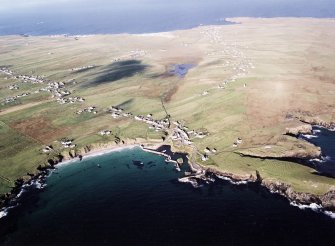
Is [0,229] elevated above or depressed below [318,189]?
below

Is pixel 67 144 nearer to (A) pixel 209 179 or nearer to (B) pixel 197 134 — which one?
(B) pixel 197 134

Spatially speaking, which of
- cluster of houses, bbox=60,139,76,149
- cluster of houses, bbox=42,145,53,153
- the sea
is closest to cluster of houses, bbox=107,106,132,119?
cluster of houses, bbox=60,139,76,149

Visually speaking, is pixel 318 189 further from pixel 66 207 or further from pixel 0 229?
pixel 0 229

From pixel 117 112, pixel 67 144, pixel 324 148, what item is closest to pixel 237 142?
pixel 324 148

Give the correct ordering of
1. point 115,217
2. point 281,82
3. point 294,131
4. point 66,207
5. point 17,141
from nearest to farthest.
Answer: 1. point 115,217
2. point 66,207
3. point 294,131
4. point 17,141
5. point 281,82

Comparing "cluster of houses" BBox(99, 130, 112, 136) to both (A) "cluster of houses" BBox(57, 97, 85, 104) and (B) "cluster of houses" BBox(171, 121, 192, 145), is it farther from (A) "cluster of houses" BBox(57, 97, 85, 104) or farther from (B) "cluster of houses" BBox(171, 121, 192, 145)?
(A) "cluster of houses" BBox(57, 97, 85, 104)

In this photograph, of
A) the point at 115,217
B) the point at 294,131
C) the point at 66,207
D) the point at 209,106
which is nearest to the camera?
the point at 115,217

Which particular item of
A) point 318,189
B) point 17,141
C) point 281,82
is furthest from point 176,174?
point 281,82
